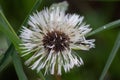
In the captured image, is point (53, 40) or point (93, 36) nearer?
point (53, 40)

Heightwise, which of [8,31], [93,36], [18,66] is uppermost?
[8,31]

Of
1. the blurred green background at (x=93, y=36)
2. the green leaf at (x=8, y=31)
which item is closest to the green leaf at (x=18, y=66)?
the green leaf at (x=8, y=31)

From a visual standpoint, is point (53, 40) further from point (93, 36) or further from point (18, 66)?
point (93, 36)

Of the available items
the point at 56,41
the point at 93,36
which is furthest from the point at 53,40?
the point at 93,36

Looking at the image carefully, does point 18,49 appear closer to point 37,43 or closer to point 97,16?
point 37,43

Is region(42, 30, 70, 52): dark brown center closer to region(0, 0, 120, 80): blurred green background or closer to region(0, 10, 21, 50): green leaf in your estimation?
region(0, 10, 21, 50): green leaf

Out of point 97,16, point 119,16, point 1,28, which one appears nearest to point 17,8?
point 97,16
